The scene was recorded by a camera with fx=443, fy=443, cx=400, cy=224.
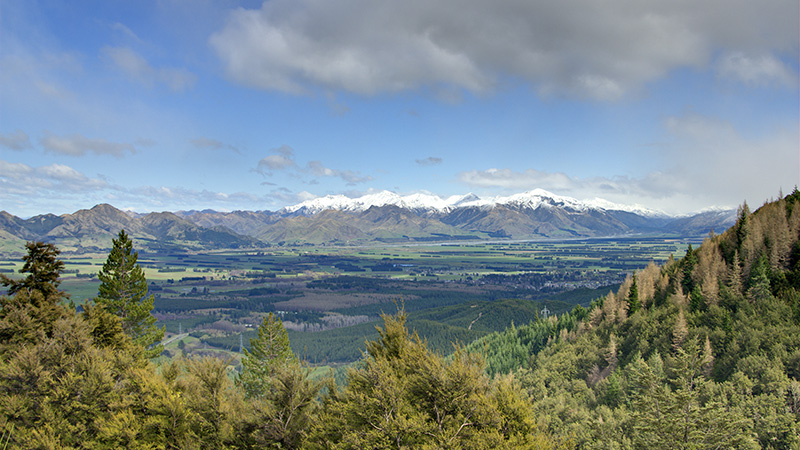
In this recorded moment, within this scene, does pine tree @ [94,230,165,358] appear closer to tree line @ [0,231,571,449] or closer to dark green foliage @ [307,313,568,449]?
tree line @ [0,231,571,449]

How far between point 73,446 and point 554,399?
73209 mm

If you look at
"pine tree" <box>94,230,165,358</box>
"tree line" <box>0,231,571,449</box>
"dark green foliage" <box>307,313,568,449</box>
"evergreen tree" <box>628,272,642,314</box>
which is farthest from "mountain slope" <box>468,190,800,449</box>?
"pine tree" <box>94,230,165,358</box>

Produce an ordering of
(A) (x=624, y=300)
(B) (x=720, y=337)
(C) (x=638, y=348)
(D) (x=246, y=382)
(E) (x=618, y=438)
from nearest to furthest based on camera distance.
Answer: (E) (x=618, y=438) < (D) (x=246, y=382) < (B) (x=720, y=337) < (C) (x=638, y=348) < (A) (x=624, y=300)

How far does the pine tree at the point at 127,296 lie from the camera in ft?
178

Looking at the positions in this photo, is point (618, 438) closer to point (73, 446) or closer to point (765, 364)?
point (765, 364)

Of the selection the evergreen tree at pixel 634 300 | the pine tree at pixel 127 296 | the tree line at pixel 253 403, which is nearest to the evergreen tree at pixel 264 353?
the pine tree at pixel 127 296

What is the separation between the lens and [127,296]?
55.4m

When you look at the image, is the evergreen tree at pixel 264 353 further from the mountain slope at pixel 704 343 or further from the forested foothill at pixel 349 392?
the mountain slope at pixel 704 343

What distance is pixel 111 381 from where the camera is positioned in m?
30.0

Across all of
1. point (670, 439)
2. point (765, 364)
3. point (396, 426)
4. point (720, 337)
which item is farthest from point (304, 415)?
point (720, 337)

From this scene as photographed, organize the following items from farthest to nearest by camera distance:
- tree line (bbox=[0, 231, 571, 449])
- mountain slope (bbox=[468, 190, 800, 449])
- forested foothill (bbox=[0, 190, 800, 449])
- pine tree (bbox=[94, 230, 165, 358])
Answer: mountain slope (bbox=[468, 190, 800, 449])
pine tree (bbox=[94, 230, 165, 358])
forested foothill (bbox=[0, 190, 800, 449])
tree line (bbox=[0, 231, 571, 449])

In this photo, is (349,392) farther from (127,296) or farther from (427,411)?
(127,296)

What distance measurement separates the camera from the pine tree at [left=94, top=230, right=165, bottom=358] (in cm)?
5425

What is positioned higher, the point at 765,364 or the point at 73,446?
the point at 73,446
